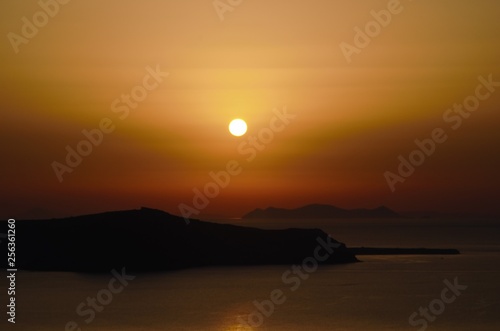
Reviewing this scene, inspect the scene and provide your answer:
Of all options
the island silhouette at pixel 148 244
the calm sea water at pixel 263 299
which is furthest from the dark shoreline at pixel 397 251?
the calm sea water at pixel 263 299

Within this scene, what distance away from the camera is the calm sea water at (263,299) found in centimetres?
3928

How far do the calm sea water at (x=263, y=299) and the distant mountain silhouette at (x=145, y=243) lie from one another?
432cm

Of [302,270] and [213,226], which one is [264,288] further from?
[213,226]

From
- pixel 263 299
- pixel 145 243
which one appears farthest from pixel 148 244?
pixel 263 299

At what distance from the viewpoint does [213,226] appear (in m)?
80.0

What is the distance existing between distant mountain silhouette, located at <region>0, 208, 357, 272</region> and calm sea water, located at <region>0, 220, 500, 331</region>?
14.2ft

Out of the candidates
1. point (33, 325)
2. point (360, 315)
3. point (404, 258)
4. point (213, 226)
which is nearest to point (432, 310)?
point (360, 315)

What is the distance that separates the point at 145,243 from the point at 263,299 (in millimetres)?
27168

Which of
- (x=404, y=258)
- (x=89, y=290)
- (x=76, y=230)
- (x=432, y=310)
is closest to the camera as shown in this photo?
(x=432, y=310)

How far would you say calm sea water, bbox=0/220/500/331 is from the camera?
3928 centimetres

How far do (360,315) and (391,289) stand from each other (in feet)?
48.1

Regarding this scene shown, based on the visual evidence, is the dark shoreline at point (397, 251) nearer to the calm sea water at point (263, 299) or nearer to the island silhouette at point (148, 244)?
the island silhouette at point (148, 244)

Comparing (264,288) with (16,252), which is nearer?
(264,288)

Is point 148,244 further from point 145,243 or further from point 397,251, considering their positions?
point 397,251
